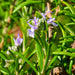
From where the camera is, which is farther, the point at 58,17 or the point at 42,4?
the point at 42,4

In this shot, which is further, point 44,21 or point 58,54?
point 44,21

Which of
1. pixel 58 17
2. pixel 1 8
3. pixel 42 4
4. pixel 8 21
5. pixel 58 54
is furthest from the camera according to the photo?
pixel 1 8

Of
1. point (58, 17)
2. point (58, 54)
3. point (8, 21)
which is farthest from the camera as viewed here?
point (8, 21)

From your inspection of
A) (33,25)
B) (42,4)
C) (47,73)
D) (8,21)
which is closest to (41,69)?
(47,73)

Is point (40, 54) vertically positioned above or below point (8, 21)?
above

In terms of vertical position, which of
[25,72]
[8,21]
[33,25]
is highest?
[33,25]

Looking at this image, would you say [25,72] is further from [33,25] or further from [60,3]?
[60,3]

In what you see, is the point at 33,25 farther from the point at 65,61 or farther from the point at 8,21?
the point at 8,21

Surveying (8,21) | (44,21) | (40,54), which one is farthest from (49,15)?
(8,21)

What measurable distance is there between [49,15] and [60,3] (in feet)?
0.23

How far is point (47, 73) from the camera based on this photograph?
0.59 metres

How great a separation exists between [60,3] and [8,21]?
0.56 metres

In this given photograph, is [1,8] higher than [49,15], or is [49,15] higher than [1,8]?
[49,15]

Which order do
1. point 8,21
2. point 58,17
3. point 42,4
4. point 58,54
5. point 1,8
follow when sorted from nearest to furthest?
point 58,54
point 58,17
point 42,4
point 8,21
point 1,8
